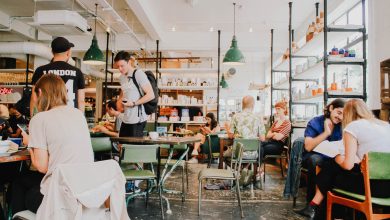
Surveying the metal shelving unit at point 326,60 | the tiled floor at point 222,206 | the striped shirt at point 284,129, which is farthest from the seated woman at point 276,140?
the tiled floor at point 222,206

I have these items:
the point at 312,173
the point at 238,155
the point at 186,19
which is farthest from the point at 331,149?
the point at 186,19

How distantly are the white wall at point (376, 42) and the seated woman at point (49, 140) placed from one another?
4080mm

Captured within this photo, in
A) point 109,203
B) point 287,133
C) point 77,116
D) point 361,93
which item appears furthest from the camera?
point 287,133

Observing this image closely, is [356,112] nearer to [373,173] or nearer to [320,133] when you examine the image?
[373,173]

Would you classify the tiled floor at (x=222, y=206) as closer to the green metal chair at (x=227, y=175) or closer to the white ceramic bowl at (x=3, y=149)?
the green metal chair at (x=227, y=175)

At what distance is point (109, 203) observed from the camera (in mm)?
1938

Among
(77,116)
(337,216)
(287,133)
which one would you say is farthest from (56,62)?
(287,133)

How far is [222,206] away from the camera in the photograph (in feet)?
13.6

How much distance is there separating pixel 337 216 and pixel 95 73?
11.0 m

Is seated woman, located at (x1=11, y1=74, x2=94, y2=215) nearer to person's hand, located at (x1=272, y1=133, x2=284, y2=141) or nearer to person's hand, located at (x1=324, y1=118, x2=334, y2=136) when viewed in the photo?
person's hand, located at (x1=324, y1=118, x2=334, y2=136)

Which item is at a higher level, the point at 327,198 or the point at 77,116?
the point at 77,116

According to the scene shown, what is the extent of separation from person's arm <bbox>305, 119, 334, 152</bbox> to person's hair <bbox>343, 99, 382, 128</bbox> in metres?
0.72

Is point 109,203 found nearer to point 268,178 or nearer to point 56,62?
point 56,62

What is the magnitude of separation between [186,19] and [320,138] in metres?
6.07
